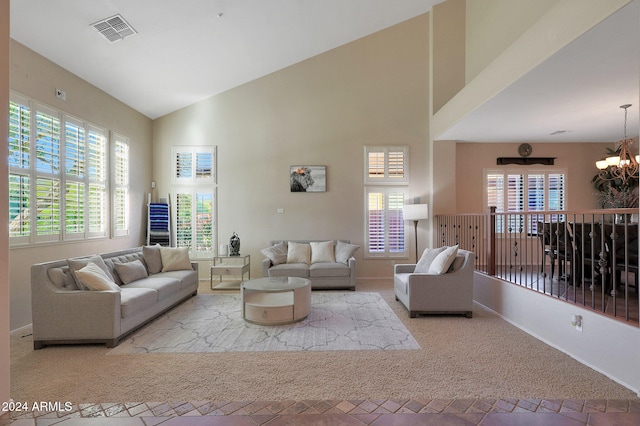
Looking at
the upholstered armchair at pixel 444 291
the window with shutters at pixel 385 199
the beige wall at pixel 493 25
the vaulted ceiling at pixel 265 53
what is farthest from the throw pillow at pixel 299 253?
the beige wall at pixel 493 25

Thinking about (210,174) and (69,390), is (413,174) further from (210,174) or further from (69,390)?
(69,390)

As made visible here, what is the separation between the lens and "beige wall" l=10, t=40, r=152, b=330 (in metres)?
3.98

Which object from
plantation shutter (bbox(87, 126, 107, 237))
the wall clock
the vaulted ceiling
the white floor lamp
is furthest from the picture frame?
the wall clock

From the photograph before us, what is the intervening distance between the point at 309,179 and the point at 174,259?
313 cm

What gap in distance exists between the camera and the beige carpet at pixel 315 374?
2533 millimetres

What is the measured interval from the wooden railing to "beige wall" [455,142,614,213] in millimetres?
766

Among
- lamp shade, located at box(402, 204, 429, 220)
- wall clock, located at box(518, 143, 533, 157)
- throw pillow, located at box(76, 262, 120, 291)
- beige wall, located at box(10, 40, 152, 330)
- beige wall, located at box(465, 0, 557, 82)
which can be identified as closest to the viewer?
throw pillow, located at box(76, 262, 120, 291)

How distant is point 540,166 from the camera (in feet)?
24.1

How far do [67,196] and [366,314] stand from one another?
15.4 feet

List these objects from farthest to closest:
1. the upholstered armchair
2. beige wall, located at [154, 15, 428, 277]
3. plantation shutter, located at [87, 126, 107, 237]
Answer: beige wall, located at [154, 15, 428, 277]
plantation shutter, located at [87, 126, 107, 237]
the upholstered armchair

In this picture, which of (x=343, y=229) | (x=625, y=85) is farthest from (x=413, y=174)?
(x=625, y=85)

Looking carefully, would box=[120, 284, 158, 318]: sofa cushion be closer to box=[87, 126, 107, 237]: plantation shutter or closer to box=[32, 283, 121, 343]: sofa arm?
box=[32, 283, 121, 343]: sofa arm

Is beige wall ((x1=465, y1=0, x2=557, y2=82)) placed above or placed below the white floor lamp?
above

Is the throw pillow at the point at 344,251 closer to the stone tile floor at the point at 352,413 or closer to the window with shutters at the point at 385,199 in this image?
the window with shutters at the point at 385,199
